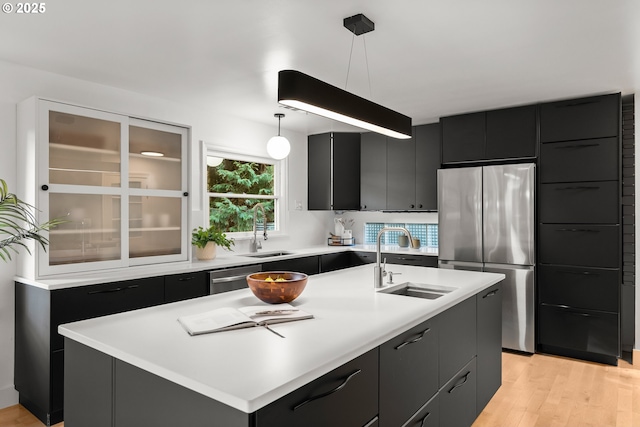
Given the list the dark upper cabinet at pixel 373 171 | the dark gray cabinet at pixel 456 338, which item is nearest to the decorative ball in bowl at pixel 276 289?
the dark gray cabinet at pixel 456 338

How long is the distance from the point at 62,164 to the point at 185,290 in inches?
50.0

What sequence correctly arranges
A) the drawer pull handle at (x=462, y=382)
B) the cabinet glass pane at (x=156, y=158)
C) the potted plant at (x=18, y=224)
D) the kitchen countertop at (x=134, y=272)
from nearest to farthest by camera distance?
the drawer pull handle at (x=462, y=382) → the potted plant at (x=18, y=224) → the kitchen countertop at (x=134, y=272) → the cabinet glass pane at (x=156, y=158)

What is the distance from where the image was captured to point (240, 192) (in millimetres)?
4898

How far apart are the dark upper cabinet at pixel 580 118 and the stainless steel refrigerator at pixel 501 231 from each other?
41 cm

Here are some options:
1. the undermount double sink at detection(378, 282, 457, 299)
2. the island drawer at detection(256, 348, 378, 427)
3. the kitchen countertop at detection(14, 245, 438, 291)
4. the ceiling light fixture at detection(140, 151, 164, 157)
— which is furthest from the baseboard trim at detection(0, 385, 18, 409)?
the island drawer at detection(256, 348, 378, 427)

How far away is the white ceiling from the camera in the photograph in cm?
220

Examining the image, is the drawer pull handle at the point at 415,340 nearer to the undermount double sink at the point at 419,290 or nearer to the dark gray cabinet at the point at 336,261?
the undermount double sink at the point at 419,290

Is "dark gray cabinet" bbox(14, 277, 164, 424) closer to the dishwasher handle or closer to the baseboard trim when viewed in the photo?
the baseboard trim

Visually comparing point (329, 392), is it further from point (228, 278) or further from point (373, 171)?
point (373, 171)

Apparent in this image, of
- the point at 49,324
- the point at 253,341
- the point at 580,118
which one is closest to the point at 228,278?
the point at 49,324

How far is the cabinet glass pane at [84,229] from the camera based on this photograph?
2904 millimetres

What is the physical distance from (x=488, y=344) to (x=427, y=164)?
2635 mm

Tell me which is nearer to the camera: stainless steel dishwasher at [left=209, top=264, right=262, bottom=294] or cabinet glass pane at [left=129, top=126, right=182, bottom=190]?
cabinet glass pane at [left=129, top=126, right=182, bottom=190]

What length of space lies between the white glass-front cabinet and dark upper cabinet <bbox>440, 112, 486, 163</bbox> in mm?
2720
